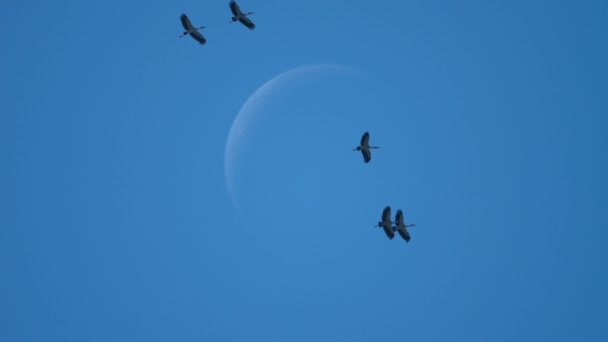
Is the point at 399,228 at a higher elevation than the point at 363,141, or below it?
below

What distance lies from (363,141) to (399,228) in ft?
31.0

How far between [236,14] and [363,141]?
17745 millimetres

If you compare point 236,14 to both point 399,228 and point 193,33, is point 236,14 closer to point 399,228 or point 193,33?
point 193,33

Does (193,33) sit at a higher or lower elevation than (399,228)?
higher

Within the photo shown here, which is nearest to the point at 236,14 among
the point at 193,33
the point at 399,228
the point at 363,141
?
the point at 193,33

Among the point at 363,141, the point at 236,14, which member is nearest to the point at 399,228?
the point at 363,141

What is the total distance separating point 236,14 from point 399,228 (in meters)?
26.3

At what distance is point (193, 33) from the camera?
6838cm

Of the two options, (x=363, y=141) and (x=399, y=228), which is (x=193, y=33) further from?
(x=399, y=228)

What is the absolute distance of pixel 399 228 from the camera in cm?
6975

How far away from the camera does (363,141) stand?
2793 inches

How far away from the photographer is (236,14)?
67.3 m

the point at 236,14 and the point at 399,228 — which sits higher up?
the point at 236,14
